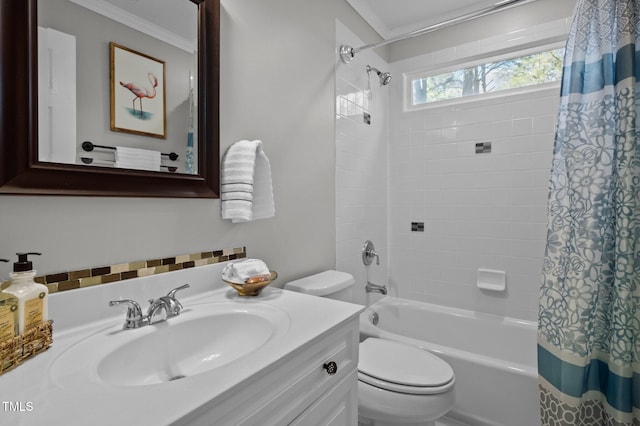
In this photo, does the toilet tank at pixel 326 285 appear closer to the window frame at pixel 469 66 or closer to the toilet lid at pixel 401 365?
the toilet lid at pixel 401 365

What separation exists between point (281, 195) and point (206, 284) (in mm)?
584

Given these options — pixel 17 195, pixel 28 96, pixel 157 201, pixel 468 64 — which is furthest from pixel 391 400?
pixel 468 64

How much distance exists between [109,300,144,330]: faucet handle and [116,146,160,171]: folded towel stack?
41cm

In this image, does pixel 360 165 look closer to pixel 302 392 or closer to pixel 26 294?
pixel 302 392

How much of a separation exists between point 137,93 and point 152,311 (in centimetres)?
69

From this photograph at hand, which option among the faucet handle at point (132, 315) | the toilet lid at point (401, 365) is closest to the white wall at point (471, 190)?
the toilet lid at point (401, 365)

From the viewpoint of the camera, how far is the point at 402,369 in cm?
149

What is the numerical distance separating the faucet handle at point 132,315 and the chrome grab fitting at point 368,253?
1.66 metres

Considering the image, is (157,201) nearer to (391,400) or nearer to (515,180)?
(391,400)

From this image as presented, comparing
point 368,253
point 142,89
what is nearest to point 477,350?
point 368,253

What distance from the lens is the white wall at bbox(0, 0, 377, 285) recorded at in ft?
2.94

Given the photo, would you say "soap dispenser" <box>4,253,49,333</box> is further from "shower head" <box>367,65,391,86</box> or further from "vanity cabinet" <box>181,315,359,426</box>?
"shower head" <box>367,65,391,86</box>

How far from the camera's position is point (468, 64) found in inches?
97.0

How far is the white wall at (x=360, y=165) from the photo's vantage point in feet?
6.97
